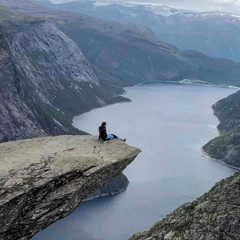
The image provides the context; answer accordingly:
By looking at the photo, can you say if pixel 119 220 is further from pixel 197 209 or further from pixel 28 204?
pixel 28 204

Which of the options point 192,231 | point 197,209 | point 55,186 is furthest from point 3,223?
point 197,209

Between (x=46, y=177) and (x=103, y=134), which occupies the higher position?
(x=103, y=134)

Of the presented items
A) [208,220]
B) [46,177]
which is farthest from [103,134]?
[208,220]

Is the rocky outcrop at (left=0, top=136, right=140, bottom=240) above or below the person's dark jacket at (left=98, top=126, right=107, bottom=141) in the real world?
below

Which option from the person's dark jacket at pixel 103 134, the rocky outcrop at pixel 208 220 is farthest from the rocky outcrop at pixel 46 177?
the rocky outcrop at pixel 208 220

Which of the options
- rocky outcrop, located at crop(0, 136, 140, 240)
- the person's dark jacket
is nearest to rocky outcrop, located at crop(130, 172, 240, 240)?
rocky outcrop, located at crop(0, 136, 140, 240)

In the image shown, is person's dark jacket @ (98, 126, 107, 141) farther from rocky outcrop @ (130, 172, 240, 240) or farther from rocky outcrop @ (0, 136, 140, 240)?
rocky outcrop @ (130, 172, 240, 240)

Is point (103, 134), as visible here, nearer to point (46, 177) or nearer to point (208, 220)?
point (46, 177)
